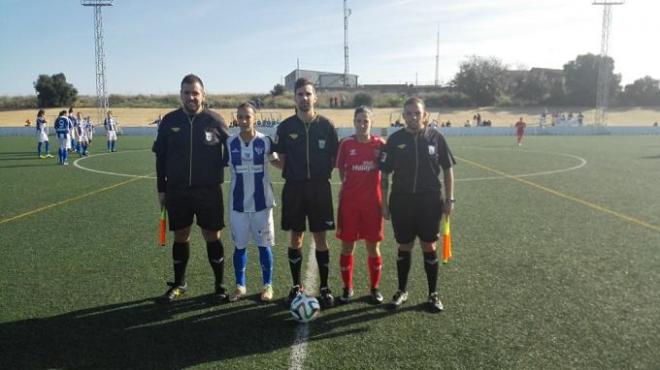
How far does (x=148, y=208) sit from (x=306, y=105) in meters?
6.31

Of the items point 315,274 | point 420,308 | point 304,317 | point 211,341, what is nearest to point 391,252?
point 315,274

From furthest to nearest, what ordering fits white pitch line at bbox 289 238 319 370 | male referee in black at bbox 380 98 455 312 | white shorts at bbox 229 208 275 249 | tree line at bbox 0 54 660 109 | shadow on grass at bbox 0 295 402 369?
tree line at bbox 0 54 660 109
white shorts at bbox 229 208 275 249
male referee in black at bbox 380 98 455 312
shadow on grass at bbox 0 295 402 369
white pitch line at bbox 289 238 319 370

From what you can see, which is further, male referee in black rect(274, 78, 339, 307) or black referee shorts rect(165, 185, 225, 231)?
black referee shorts rect(165, 185, 225, 231)

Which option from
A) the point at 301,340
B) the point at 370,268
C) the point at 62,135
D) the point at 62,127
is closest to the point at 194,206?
the point at 301,340

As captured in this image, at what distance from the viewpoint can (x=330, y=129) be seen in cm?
483

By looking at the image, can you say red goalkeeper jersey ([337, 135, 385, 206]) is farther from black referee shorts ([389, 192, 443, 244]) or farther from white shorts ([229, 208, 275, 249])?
white shorts ([229, 208, 275, 249])

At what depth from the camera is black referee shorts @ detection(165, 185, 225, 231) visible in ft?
16.1

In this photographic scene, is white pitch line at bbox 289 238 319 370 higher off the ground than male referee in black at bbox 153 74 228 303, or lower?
lower

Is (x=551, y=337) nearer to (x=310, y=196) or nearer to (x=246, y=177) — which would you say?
(x=310, y=196)

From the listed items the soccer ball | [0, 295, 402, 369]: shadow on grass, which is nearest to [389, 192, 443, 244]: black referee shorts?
[0, 295, 402, 369]: shadow on grass

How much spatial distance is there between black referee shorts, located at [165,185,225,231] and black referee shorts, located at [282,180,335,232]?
0.78 m

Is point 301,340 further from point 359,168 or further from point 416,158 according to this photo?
point 416,158

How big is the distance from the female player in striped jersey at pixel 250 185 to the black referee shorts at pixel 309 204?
12.1 inches

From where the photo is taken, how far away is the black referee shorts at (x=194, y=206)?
193 inches
